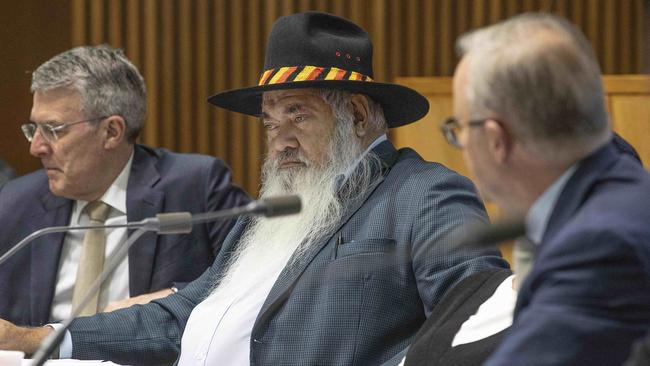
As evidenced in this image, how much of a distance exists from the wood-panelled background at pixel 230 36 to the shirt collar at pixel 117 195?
1.52 meters

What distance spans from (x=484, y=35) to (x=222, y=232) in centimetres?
214

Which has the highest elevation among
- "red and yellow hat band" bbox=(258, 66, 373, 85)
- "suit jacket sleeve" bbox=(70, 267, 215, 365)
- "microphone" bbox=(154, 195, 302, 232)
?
"red and yellow hat band" bbox=(258, 66, 373, 85)

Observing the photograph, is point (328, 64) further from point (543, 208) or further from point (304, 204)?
point (543, 208)

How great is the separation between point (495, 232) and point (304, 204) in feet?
4.38

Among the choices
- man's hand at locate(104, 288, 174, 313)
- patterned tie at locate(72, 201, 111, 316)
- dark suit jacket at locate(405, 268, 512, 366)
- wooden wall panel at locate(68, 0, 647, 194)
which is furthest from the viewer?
wooden wall panel at locate(68, 0, 647, 194)

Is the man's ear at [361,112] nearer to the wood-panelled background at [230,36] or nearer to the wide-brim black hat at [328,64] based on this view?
the wide-brim black hat at [328,64]

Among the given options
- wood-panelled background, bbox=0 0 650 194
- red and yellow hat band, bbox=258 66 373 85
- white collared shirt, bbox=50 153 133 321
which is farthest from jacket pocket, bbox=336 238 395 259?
wood-panelled background, bbox=0 0 650 194

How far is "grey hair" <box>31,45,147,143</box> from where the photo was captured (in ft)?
12.3

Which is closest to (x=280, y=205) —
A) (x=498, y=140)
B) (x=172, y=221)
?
(x=172, y=221)

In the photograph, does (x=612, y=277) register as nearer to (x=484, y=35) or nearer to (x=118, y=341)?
(x=484, y=35)

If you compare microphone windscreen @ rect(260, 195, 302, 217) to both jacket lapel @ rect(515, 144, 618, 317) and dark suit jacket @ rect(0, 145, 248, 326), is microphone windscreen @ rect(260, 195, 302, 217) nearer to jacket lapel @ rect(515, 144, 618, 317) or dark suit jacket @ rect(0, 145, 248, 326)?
jacket lapel @ rect(515, 144, 618, 317)

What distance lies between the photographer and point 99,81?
3781 millimetres

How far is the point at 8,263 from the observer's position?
372cm

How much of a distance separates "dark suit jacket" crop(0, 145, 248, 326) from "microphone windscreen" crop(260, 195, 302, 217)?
1787mm
